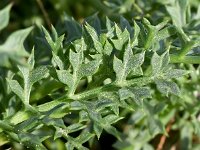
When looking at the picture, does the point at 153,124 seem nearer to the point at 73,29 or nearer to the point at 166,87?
the point at 73,29

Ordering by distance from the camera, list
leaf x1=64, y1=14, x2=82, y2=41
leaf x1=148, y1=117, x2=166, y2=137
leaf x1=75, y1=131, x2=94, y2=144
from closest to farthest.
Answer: leaf x1=75, y1=131, x2=94, y2=144, leaf x1=64, y1=14, x2=82, y2=41, leaf x1=148, y1=117, x2=166, y2=137

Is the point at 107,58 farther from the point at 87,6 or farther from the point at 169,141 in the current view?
the point at 87,6

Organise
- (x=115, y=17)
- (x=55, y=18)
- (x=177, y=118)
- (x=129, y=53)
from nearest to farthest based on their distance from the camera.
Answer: (x=129, y=53), (x=115, y=17), (x=177, y=118), (x=55, y=18)

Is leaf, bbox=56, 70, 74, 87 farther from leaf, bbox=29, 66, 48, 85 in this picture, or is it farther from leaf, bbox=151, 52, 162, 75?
leaf, bbox=151, 52, 162, 75

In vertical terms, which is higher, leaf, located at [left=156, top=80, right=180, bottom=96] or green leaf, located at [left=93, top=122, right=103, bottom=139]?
leaf, located at [left=156, top=80, right=180, bottom=96]

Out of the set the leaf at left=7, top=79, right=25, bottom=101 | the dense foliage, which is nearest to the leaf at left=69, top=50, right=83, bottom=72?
the dense foliage

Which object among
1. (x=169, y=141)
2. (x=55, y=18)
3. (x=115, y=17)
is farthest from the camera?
(x=55, y=18)

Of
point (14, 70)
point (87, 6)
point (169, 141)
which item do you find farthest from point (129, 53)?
point (87, 6)

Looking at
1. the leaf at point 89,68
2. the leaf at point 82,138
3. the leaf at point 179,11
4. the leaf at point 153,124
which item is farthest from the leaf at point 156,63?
the leaf at point 153,124

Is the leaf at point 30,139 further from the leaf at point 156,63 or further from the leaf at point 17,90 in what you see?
the leaf at point 156,63

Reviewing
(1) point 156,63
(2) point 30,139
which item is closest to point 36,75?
(2) point 30,139

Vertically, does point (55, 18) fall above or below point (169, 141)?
above
